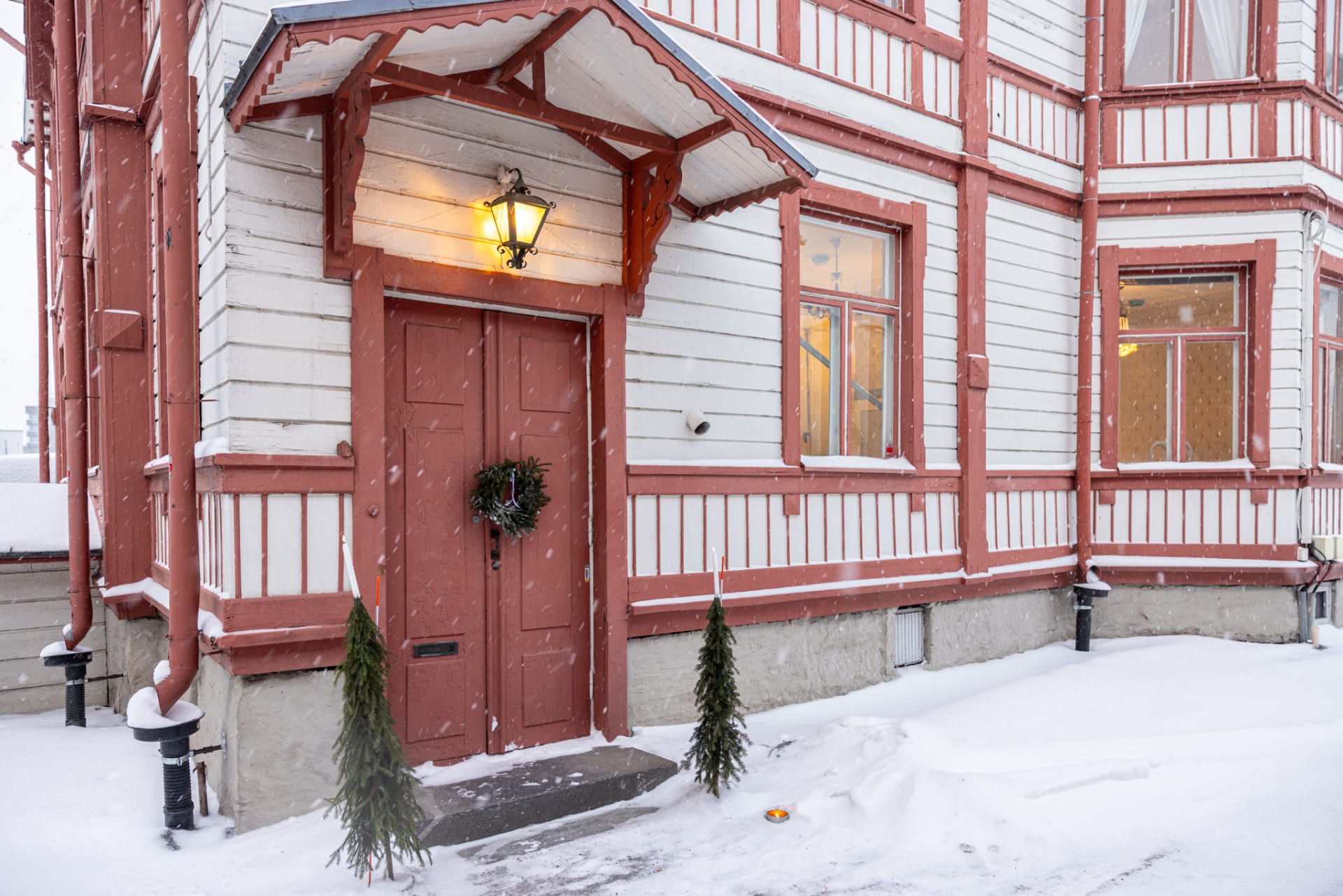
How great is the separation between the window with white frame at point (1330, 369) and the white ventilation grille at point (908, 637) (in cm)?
505

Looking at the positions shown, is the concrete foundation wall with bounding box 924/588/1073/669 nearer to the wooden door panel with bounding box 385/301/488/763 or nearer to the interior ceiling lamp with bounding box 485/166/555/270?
the wooden door panel with bounding box 385/301/488/763

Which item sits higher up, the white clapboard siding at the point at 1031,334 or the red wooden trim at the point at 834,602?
the white clapboard siding at the point at 1031,334

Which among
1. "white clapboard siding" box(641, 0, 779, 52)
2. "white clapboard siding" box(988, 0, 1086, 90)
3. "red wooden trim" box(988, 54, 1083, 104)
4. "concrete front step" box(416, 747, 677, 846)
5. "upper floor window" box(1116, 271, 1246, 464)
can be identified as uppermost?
"white clapboard siding" box(988, 0, 1086, 90)

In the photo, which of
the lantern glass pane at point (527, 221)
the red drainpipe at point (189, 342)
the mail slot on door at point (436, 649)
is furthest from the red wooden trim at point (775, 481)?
the red drainpipe at point (189, 342)

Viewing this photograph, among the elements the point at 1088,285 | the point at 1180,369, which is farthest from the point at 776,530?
the point at 1180,369

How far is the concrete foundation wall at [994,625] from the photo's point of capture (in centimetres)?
761

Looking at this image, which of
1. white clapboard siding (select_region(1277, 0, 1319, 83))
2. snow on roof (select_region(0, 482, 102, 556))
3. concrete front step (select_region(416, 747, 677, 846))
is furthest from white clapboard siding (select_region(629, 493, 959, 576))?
white clapboard siding (select_region(1277, 0, 1319, 83))

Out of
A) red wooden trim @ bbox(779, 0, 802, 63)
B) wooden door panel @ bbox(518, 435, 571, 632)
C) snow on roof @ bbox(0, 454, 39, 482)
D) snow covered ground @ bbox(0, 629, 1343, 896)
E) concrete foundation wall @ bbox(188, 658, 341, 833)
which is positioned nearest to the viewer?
snow covered ground @ bbox(0, 629, 1343, 896)

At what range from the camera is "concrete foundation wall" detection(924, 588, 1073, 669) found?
7.61 meters

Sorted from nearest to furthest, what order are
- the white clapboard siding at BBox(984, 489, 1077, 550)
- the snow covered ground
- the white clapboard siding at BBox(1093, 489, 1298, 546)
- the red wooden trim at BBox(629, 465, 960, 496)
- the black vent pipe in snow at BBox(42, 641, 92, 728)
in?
the snow covered ground, the red wooden trim at BBox(629, 465, 960, 496), the black vent pipe in snow at BBox(42, 641, 92, 728), the white clapboard siding at BBox(984, 489, 1077, 550), the white clapboard siding at BBox(1093, 489, 1298, 546)

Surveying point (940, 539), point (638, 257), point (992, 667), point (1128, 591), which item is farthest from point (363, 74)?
point (1128, 591)

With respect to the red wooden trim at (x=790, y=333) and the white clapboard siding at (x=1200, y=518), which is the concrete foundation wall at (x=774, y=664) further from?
the white clapboard siding at (x=1200, y=518)

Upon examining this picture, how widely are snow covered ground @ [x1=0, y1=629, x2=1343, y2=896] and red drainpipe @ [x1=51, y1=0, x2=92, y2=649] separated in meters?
0.95

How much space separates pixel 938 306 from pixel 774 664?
3355 millimetres
